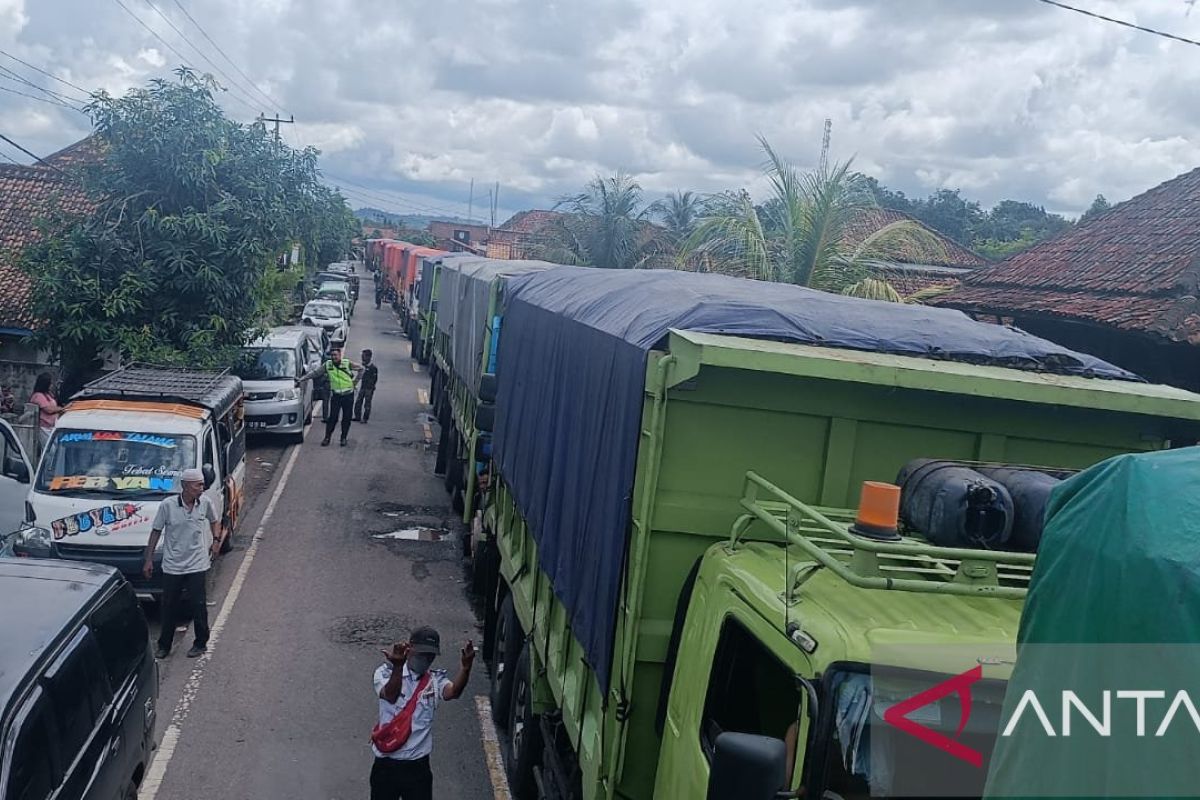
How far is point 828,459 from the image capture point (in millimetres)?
4559

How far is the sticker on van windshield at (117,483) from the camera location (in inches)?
388

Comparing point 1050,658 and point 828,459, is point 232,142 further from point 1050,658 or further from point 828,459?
point 1050,658

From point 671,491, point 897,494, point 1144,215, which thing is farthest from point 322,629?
point 1144,215

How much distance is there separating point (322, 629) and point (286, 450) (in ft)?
29.5

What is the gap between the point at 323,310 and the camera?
3309cm

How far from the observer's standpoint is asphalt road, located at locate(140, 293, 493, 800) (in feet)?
23.6

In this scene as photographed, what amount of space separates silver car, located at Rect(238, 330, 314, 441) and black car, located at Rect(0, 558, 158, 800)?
12104 millimetres

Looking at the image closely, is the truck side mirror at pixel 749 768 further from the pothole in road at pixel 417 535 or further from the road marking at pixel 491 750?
the pothole in road at pixel 417 535

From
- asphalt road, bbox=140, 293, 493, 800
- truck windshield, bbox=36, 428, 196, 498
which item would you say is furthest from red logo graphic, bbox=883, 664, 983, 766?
truck windshield, bbox=36, 428, 196, 498

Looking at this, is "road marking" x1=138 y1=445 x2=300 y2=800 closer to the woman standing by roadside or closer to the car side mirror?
the car side mirror

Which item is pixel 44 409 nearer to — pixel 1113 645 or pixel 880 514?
pixel 880 514

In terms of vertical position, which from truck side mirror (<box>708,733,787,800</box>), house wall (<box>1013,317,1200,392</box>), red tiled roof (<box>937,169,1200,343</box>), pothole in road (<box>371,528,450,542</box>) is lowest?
pothole in road (<box>371,528,450,542</box>)

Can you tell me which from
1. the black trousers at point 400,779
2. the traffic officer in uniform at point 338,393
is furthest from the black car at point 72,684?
the traffic officer in uniform at point 338,393

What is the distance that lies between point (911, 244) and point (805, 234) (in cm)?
211
